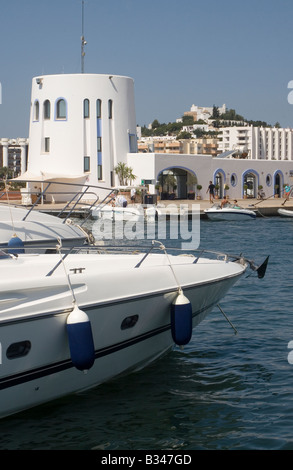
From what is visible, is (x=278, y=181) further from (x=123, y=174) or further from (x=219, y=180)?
(x=123, y=174)

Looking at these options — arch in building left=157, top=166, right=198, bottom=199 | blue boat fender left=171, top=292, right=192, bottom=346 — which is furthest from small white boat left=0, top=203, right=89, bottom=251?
arch in building left=157, top=166, right=198, bottom=199

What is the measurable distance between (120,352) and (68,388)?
2.52ft

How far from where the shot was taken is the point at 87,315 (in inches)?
304

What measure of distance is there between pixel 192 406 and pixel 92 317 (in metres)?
1.63

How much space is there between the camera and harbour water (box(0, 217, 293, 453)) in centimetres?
742

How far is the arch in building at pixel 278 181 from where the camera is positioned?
191 feet

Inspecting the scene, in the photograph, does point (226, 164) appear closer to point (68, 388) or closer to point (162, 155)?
point (162, 155)

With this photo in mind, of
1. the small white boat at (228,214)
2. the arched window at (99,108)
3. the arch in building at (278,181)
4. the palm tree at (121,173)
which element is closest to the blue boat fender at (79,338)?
the small white boat at (228,214)

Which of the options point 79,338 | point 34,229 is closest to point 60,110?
point 34,229

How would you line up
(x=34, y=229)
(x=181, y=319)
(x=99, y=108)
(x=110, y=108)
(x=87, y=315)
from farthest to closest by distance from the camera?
(x=110, y=108)
(x=99, y=108)
(x=34, y=229)
(x=181, y=319)
(x=87, y=315)

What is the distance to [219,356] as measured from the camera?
1014cm

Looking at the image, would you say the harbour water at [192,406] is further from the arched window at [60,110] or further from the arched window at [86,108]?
the arched window at [60,110]

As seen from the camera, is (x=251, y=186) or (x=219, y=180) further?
(x=251, y=186)

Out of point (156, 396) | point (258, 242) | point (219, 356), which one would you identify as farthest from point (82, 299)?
point (258, 242)
